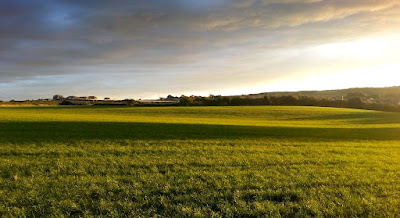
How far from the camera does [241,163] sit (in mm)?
12008

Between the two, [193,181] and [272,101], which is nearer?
[193,181]

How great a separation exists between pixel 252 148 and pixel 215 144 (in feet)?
8.81

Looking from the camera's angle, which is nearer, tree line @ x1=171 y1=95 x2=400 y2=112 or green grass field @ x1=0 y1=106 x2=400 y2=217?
green grass field @ x1=0 y1=106 x2=400 y2=217

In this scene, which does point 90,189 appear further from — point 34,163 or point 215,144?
point 215,144

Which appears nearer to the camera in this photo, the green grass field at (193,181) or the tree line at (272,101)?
the green grass field at (193,181)

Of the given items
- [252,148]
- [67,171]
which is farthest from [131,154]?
[252,148]

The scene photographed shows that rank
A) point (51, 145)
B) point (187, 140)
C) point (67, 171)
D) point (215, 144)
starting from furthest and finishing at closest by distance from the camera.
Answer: point (187, 140) → point (215, 144) → point (51, 145) → point (67, 171)

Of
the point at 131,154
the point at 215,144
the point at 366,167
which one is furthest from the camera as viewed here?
the point at 215,144

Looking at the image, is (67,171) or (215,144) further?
(215,144)

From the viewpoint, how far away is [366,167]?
11.6m

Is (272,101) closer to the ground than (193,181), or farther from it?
farther from it

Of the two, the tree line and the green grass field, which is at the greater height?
the tree line

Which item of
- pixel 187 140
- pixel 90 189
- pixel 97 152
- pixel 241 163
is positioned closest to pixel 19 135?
pixel 97 152

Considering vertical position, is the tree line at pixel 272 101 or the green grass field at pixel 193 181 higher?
the tree line at pixel 272 101
